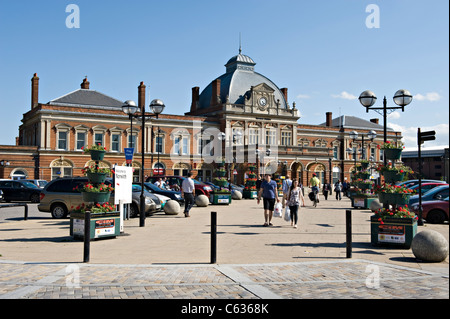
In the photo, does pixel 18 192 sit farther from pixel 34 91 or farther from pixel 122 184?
pixel 34 91

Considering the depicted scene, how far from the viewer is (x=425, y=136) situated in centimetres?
1658

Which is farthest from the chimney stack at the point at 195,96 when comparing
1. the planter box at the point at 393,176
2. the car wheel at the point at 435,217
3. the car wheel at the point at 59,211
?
the planter box at the point at 393,176

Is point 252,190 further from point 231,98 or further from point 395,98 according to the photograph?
point 231,98

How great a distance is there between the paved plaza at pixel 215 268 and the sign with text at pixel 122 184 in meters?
1.13

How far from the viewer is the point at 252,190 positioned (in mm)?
37219

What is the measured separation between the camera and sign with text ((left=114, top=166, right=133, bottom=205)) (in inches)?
556

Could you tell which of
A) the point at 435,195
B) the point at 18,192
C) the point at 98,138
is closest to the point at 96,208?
the point at 435,195

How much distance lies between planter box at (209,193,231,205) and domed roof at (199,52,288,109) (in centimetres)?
3829

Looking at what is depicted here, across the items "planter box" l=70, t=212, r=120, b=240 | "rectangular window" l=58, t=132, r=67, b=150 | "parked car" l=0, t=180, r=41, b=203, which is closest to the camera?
"planter box" l=70, t=212, r=120, b=240

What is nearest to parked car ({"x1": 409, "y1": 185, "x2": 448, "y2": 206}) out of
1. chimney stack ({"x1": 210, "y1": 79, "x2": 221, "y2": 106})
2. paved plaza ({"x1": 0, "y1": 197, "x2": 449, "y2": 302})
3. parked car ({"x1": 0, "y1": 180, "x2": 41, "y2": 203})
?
paved plaza ({"x1": 0, "y1": 197, "x2": 449, "y2": 302})

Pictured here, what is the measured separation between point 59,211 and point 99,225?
750cm

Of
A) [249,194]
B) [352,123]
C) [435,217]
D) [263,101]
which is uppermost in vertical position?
[263,101]

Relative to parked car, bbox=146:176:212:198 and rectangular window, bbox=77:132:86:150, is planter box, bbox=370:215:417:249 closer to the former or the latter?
parked car, bbox=146:176:212:198
